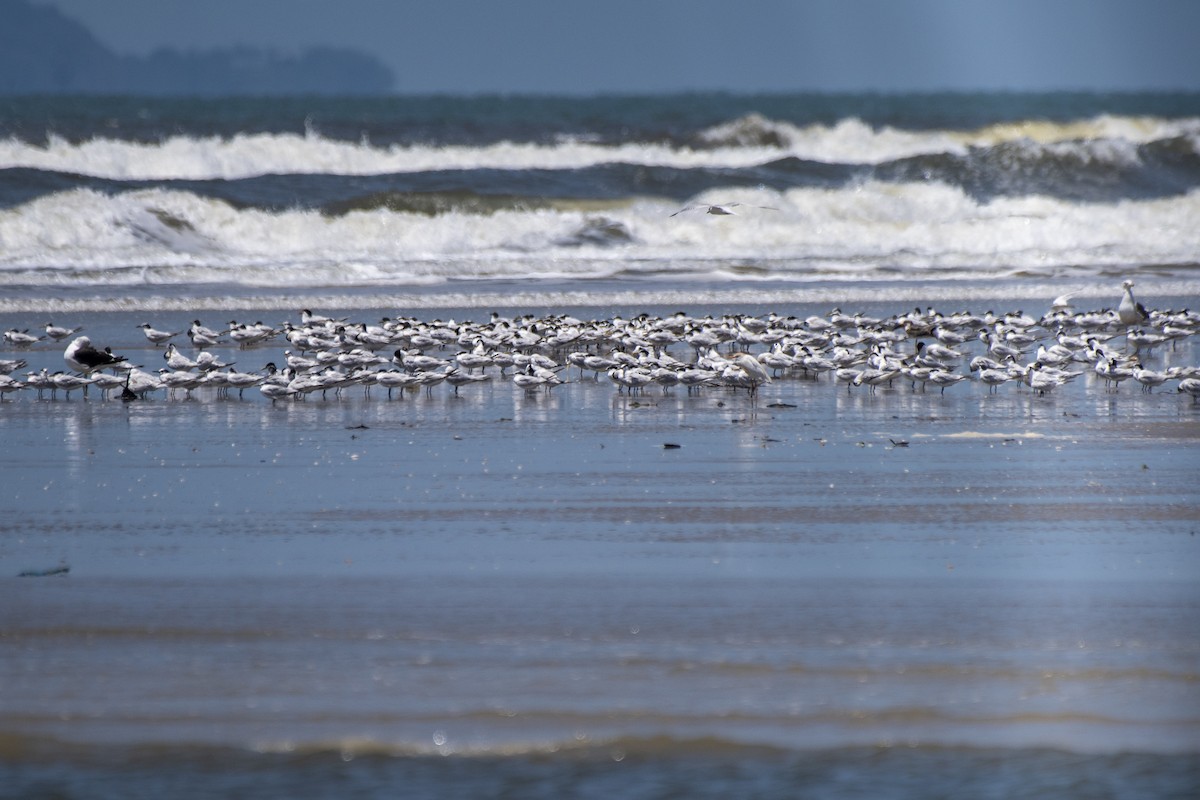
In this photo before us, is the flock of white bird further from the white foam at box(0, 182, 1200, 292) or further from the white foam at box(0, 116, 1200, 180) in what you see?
the white foam at box(0, 116, 1200, 180)

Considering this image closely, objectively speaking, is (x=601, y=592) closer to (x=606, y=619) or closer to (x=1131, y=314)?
(x=606, y=619)

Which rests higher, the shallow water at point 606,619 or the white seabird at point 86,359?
the white seabird at point 86,359

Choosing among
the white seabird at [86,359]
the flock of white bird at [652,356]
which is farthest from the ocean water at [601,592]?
the white seabird at [86,359]

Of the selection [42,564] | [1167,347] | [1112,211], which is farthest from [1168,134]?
[42,564]

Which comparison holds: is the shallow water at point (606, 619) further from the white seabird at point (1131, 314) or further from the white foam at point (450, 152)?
the white foam at point (450, 152)

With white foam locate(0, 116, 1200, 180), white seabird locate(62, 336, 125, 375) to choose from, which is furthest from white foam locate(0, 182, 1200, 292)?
white seabird locate(62, 336, 125, 375)

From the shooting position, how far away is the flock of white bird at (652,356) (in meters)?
14.2

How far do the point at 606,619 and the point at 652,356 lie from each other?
9669 millimetres

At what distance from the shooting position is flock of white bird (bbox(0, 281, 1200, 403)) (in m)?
14.2

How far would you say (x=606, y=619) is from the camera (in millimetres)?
5898

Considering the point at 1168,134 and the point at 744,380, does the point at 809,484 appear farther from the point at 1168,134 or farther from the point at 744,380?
the point at 1168,134

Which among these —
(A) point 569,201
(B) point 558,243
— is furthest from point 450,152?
(B) point 558,243

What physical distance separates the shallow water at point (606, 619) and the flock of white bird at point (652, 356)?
3.50m

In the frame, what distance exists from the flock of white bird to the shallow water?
3.50m
